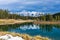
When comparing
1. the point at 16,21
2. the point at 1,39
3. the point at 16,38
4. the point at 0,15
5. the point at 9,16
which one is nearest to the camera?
the point at 1,39

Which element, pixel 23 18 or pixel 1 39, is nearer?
pixel 1 39

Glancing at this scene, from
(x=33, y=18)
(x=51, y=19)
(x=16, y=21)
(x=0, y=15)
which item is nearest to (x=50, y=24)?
(x=51, y=19)

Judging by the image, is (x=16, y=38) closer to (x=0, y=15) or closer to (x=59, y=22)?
(x=59, y=22)

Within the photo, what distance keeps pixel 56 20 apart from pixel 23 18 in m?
4.05

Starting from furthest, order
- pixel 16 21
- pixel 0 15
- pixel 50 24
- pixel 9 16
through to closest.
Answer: pixel 0 15, pixel 9 16, pixel 16 21, pixel 50 24

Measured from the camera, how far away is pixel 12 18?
79.8 ft

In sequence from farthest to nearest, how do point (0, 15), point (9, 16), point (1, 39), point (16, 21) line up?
point (0, 15)
point (9, 16)
point (16, 21)
point (1, 39)

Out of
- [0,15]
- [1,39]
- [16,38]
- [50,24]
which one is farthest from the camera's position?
[0,15]

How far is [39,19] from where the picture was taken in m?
21.3

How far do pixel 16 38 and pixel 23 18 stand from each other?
13389 mm

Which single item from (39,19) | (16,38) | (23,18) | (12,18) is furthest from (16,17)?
(16,38)

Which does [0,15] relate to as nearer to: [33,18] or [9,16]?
[9,16]

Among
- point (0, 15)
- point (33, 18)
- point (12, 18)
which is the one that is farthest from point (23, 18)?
point (0, 15)

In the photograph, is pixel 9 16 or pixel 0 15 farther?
pixel 0 15
